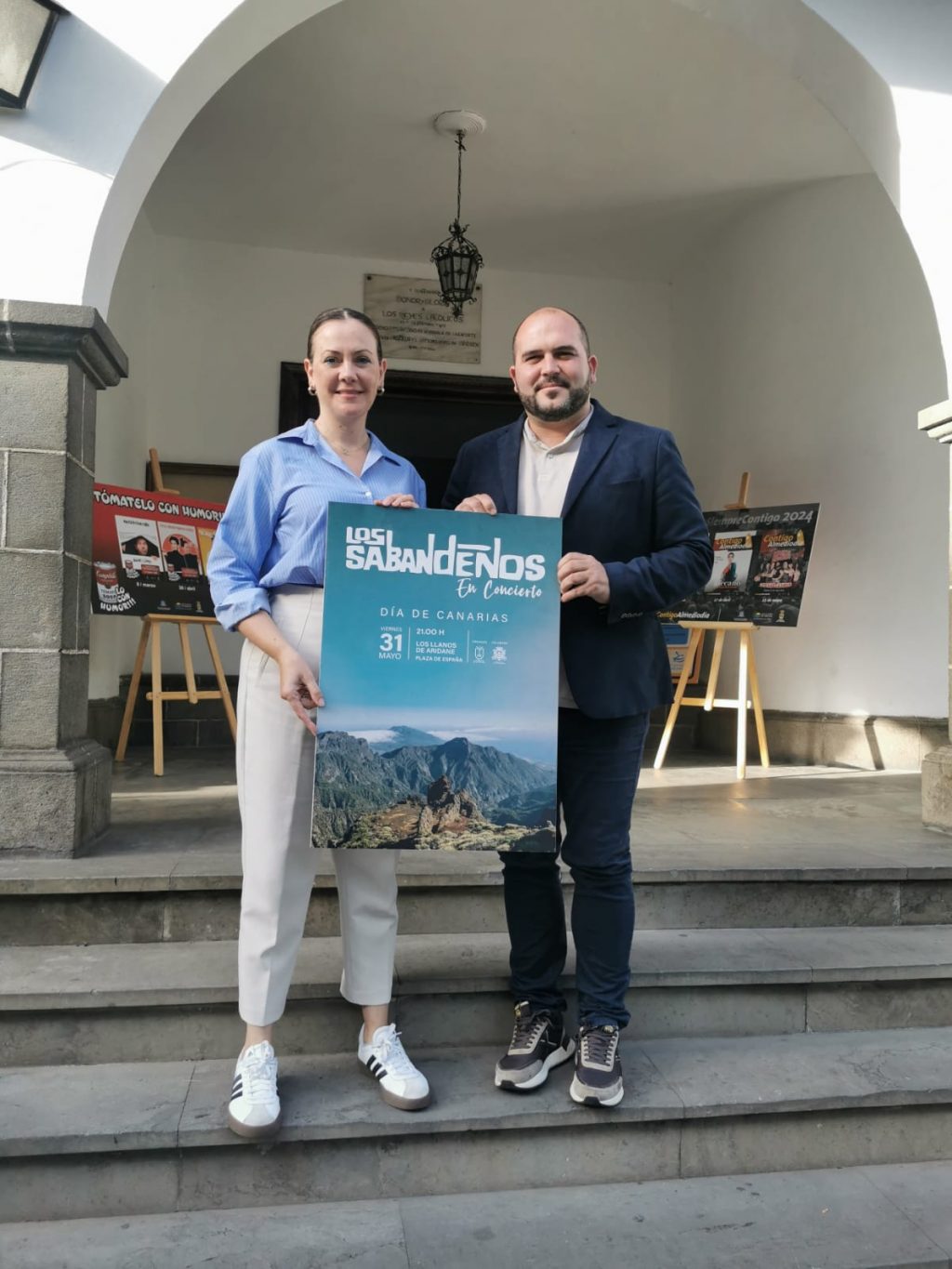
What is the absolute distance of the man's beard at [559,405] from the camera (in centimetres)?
211

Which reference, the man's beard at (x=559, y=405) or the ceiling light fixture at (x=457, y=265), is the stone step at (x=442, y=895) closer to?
the man's beard at (x=559, y=405)

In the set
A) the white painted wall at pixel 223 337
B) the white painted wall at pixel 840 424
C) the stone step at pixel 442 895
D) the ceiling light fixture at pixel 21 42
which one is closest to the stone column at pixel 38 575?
the stone step at pixel 442 895

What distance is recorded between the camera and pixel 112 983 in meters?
2.36

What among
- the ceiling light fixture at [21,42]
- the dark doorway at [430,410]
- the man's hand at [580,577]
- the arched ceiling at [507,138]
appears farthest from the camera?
the dark doorway at [430,410]

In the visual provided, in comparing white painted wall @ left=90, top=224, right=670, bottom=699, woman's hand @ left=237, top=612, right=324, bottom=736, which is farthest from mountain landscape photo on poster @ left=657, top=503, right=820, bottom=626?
woman's hand @ left=237, top=612, right=324, bottom=736

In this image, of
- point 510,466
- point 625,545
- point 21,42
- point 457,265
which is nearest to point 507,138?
point 457,265

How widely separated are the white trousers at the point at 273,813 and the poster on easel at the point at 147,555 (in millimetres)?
2940

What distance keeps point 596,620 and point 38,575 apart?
1.71 meters

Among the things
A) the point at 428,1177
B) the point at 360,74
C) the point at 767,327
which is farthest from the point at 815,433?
the point at 428,1177

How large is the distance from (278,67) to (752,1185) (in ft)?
15.0

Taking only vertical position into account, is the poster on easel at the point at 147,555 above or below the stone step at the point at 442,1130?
above

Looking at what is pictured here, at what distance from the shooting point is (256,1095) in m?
2.00

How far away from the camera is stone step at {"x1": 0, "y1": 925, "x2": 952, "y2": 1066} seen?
7.60ft

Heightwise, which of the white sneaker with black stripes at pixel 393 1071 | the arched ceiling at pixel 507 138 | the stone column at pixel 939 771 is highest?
the arched ceiling at pixel 507 138
